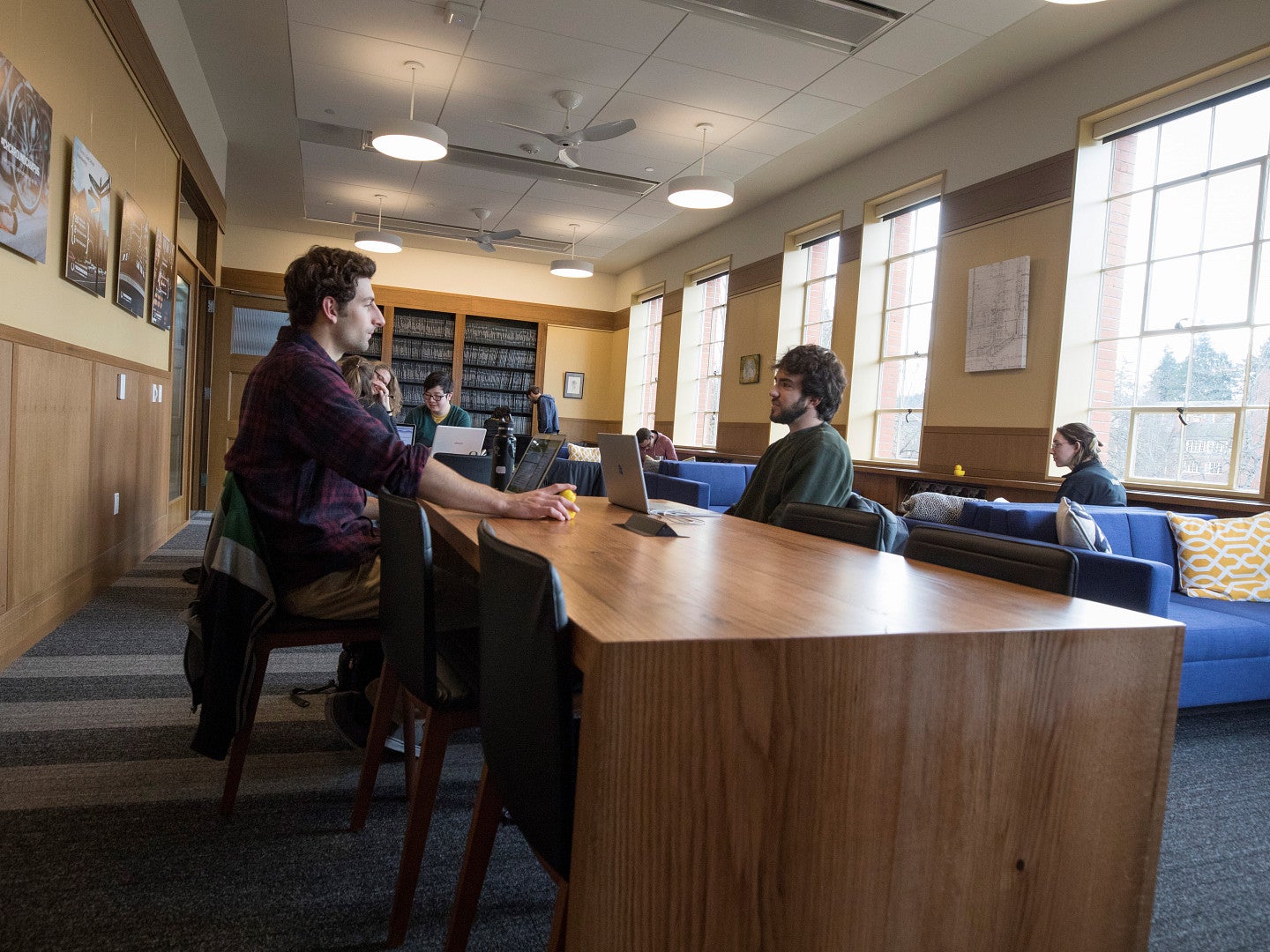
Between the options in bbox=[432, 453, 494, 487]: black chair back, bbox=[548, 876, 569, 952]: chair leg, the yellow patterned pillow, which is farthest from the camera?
the yellow patterned pillow

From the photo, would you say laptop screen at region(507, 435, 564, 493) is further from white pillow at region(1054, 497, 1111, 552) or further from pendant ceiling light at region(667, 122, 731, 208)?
pendant ceiling light at region(667, 122, 731, 208)

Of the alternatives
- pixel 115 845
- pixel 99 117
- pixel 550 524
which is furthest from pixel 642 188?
pixel 115 845

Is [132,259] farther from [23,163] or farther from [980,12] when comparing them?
[980,12]

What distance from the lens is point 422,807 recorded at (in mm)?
1491

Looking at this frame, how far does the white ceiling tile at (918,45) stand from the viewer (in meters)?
4.65

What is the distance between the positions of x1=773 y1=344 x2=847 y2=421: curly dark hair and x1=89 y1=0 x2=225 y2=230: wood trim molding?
3.25 meters

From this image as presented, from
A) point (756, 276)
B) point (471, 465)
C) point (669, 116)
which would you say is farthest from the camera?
point (756, 276)

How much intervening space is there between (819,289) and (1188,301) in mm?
3723

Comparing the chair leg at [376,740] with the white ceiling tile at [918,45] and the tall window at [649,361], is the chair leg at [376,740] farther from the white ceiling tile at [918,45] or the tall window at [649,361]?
the tall window at [649,361]

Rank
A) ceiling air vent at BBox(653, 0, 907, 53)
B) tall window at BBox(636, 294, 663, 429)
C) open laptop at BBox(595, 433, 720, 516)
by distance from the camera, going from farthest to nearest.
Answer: tall window at BBox(636, 294, 663, 429) < ceiling air vent at BBox(653, 0, 907, 53) < open laptop at BBox(595, 433, 720, 516)

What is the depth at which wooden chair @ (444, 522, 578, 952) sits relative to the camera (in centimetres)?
98

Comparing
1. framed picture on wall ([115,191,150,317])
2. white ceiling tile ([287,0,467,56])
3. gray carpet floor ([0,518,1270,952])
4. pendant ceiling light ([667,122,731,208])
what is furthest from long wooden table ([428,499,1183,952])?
pendant ceiling light ([667,122,731,208])

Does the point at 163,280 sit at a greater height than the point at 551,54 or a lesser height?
lesser

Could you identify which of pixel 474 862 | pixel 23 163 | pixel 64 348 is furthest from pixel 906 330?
pixel 474 862
